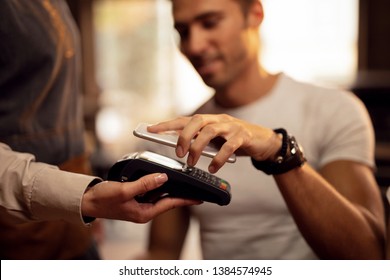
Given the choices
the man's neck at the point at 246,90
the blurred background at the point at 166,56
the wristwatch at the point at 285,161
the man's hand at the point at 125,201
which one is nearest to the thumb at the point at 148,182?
Answer: the man's hand at the point at 125,201

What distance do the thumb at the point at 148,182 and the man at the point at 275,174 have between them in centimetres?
18

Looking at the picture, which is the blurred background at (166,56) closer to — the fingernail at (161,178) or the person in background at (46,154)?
the person in background at (46,154)

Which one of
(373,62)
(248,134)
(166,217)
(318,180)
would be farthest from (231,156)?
(373,62)

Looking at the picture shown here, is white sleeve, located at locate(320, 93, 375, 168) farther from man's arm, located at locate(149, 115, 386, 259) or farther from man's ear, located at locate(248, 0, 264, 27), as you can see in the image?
man's ear, located at locate(248, 0, 264, 27)

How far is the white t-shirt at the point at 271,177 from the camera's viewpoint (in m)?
0.90

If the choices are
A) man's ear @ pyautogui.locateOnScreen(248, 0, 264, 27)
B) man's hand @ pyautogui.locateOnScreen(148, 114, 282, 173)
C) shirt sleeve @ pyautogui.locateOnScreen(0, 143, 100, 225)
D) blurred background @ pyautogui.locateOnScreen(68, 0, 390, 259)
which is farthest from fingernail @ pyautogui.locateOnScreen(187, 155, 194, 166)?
blurred background @ pyautogui.locateOnScreen(68, 0, 390, 259)

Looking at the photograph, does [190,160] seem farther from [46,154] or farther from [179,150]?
[46,154]

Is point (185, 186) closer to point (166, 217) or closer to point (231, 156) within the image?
point (231, 156)

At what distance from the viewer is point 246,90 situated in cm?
99

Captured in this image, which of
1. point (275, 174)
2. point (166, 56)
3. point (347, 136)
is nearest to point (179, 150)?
point (275, 174)

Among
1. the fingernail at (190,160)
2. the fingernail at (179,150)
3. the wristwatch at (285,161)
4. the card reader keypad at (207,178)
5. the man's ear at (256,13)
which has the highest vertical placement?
the man's ear at (256,13)

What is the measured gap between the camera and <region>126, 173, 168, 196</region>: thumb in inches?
22.5

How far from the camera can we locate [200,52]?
915mm
